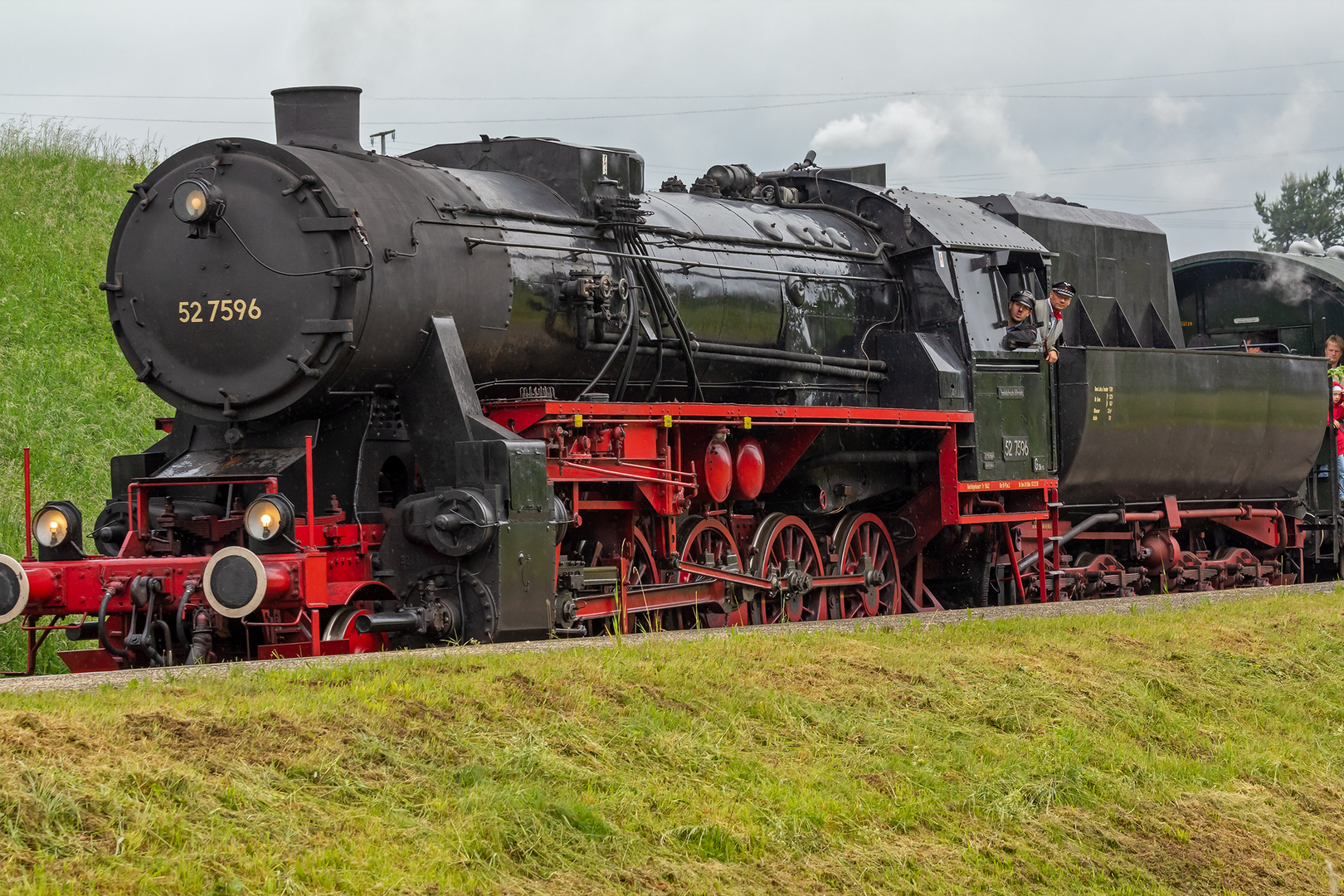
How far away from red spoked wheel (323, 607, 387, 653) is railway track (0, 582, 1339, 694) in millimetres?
922

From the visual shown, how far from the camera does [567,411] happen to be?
9359mm

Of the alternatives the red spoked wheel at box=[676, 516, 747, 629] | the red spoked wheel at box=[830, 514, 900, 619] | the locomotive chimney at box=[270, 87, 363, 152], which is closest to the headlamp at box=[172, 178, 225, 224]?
the locomotive chimney at box=[270, 87, 363, 152]

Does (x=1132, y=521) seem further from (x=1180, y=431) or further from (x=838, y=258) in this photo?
(x=838, y=258)

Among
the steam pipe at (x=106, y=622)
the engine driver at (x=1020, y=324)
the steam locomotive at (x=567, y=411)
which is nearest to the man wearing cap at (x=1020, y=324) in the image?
the engine driver at (x=1020, y=324)

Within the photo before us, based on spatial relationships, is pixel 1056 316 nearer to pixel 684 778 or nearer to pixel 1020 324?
pixel 1020 324

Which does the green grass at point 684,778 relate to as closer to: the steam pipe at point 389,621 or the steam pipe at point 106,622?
the steam pipe at point 389,621

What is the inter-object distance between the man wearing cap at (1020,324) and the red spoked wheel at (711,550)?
3.83m

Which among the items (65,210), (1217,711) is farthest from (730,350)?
(65,210)

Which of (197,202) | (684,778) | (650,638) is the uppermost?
(197,202)

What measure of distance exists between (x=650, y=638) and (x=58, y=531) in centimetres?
374

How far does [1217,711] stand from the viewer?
7.68 metres

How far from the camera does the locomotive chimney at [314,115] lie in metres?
9.62

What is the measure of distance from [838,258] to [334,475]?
5468mm

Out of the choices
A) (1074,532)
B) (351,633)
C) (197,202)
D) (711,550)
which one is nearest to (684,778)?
(351,633)
